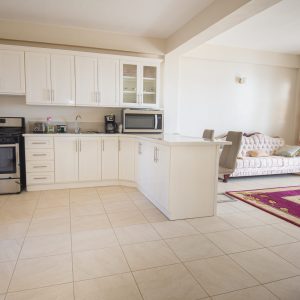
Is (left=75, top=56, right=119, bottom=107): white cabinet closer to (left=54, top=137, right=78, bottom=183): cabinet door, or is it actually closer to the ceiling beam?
(left=54, top=137, right=78, bottom=183): cabinet door

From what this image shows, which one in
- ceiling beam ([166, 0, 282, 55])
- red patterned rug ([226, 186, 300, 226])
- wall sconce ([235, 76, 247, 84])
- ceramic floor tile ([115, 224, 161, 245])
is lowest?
ceramic floor tile ([115, 224, 161, 245])

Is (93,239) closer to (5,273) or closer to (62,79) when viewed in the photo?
(5,273)

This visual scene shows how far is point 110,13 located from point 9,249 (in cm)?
325

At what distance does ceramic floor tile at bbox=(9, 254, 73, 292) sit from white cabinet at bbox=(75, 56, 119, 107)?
9.05 ft

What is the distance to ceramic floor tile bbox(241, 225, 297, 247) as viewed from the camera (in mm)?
2365

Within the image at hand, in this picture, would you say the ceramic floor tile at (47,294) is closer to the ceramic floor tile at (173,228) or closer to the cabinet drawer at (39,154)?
the ceramic floor tile at (173,228)

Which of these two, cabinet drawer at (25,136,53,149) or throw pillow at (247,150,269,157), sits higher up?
cabinet drawer at (25,136,53,149)

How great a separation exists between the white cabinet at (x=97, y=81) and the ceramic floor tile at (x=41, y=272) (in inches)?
109

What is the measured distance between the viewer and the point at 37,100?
13.0 feet

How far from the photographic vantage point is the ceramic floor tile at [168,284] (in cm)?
162

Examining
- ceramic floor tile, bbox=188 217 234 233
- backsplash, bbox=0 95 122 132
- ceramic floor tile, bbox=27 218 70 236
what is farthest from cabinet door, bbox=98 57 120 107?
ceramic floor tile, bbox=188 217 234 233

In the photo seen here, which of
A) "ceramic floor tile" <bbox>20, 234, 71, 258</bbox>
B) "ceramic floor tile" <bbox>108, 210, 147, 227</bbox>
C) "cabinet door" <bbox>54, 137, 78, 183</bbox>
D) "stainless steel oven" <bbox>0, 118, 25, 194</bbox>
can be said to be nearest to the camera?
"ceramic floor tile" <bbox>20, 234, 71, 258</bbox>

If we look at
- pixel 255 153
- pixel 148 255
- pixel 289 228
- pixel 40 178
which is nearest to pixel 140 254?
pixel 148 255

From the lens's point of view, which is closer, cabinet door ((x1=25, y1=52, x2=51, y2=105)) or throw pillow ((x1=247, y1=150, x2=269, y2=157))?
cabinet door ((x1=25, y1=52, x2=51, y2=105))
